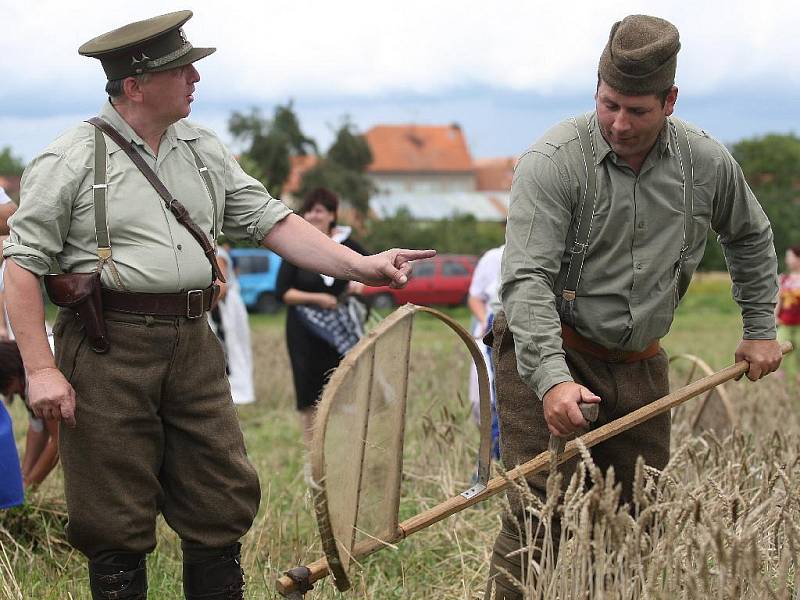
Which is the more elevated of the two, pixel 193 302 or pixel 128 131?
pixel 128 131

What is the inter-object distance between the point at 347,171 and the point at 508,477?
38.7 metres

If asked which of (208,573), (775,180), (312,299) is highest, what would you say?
(208,573)

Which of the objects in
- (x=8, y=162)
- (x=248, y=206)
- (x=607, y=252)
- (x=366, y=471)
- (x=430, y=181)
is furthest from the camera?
(x=430, y=181)

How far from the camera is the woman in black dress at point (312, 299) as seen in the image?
25.2 feet

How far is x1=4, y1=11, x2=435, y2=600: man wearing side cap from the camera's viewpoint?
11.3 feet

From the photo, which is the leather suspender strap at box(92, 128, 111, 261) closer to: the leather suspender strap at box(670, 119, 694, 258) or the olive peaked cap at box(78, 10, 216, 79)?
the olive peaked cap at box(78, 10, 216, 79)

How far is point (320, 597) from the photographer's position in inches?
156

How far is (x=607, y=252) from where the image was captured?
3.67 meters

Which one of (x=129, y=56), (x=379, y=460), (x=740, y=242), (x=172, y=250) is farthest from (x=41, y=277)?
(x=740, y=242)

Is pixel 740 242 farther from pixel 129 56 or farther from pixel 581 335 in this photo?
pixel 129 56

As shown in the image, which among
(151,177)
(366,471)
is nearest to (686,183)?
(366,471)

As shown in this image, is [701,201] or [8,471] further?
[8,471]

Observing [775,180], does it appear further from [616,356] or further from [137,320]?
[137,320]

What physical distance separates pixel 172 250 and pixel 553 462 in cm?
133
